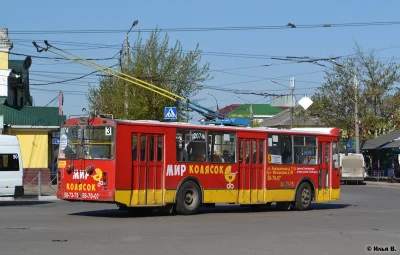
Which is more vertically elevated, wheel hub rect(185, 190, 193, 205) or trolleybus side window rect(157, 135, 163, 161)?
trolleybus side window rect(157, 135, 163, 161)

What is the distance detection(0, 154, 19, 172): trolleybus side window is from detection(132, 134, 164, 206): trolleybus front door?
830 cm

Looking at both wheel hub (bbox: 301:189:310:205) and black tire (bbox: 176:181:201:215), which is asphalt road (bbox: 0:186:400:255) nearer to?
black tire (bbox: 176:181:201:215)

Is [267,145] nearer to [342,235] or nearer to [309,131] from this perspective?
[309,131]

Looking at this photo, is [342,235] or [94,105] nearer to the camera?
[342,235]

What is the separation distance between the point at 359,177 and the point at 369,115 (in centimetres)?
1470

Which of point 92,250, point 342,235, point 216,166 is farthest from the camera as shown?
point 216,166

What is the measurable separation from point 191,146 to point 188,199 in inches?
60.4

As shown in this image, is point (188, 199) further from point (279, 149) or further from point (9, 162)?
point (9, 162)

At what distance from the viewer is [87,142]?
2033 cm

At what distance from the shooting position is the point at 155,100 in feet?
145

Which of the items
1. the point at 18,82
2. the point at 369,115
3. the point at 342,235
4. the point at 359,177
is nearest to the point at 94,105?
the point at 18,82

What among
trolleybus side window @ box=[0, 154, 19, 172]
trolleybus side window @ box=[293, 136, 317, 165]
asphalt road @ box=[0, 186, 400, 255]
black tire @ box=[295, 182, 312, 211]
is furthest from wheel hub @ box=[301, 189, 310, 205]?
trolleybus side window @ box=[0, 154, 19, 172]

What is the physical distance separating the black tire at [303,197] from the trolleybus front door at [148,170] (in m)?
5.80

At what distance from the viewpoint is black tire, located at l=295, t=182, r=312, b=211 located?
24.6 m
